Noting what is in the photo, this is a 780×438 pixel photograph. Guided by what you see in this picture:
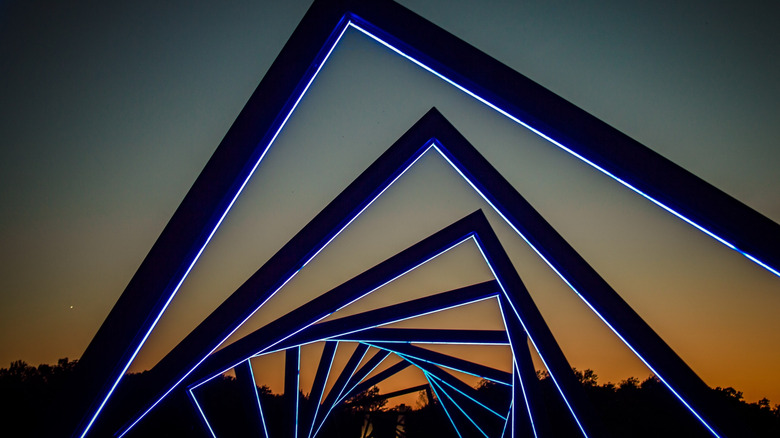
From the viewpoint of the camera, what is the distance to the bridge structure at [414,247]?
3.82m

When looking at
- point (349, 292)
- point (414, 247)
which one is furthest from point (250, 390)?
point (414, 247)

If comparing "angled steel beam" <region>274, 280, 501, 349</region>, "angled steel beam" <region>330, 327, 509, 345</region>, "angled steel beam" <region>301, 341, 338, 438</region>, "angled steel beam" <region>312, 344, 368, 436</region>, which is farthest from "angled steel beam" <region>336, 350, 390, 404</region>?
"angled steel beam" <region>274, 280, 501, 349</region>

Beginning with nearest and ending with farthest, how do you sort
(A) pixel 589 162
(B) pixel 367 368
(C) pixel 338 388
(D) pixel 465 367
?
(A) pixel 589 162, (D) pixel 465 367, (C) pixel 338 388, (B) pixel 367 368

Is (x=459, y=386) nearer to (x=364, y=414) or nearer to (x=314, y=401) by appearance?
(x=314, y=401)

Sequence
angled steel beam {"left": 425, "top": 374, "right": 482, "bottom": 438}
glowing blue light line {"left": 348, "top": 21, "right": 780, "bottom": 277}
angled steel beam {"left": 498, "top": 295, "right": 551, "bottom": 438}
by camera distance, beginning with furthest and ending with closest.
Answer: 1. angled steel beam {"left": 425, "top": 374, "right": 482, "bottom": 438}
2. angled steel beam {"left": 498, "top": 295, "right": 551, "bottom": 438}
3. glowing blue light line {"left": 348, "top": 21, "right": 780, "bottom": 277}

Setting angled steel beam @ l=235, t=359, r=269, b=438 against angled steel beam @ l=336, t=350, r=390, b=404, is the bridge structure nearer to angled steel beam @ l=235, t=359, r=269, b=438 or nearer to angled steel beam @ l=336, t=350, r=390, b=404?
angled steel beam @ l=235, t=359, r=269, b=438

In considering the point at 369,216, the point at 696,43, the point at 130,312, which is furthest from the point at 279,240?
the point at 696,43

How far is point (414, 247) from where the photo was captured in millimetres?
10539

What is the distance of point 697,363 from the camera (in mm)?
15430

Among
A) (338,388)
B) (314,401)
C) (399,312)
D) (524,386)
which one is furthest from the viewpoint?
(338,388)

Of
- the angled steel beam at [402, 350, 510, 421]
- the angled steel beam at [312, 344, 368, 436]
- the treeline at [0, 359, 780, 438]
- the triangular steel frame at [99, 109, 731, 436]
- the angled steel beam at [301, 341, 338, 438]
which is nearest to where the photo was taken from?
the triangular steel frame at [99, 109, 731, 436]

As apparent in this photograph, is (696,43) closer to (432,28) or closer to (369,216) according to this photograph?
(432,28)

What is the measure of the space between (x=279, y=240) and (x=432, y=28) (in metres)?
9.17

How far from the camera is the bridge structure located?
382cm
